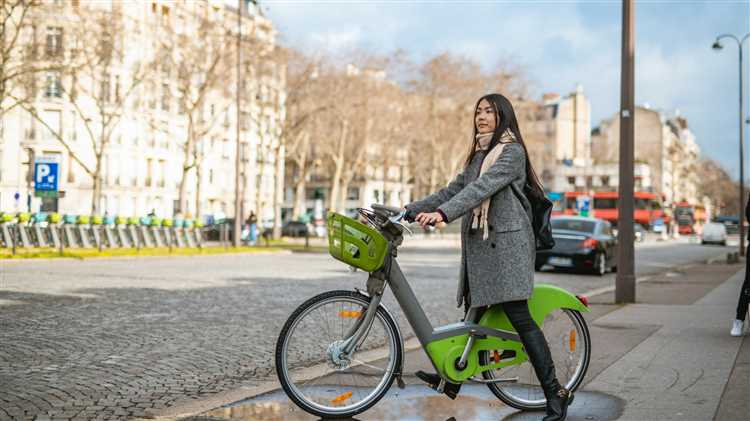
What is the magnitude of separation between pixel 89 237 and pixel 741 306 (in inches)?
1043

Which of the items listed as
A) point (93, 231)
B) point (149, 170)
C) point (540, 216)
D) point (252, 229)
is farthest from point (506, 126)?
point (149, 170)

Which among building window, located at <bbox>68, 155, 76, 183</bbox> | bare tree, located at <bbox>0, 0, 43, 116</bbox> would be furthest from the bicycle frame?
building window, located at <bbox>68, 155, 76, 183</bbox>

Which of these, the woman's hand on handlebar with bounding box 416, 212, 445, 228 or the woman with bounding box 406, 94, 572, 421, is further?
the woman with bounding box 406, 94, 572, 421

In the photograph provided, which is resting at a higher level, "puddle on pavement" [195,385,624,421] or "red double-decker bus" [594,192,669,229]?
"red double-decker bus" [594,192,669,229]

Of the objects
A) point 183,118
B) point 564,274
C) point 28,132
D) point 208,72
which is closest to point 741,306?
point 564,274

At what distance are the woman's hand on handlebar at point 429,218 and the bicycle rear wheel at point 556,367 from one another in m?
1.03

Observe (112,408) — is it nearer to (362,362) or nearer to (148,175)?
(362,362)

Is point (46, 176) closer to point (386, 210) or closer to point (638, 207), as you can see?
point (386, 210)

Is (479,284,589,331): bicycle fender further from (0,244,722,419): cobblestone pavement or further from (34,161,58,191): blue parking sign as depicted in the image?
(34,161,58,191): blue parking sign

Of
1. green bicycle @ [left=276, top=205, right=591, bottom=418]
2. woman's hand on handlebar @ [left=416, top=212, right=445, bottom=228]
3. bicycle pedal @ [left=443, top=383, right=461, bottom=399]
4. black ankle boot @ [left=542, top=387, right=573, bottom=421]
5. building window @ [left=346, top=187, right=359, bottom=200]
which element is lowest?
black ankle boot @ [left=542, top=387, right=573, bottom=421]

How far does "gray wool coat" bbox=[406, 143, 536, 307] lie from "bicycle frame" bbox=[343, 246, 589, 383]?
17cm

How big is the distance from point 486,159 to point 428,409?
60.1 inches

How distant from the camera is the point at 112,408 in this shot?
5.20 m

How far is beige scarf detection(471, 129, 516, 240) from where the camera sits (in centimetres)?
487
